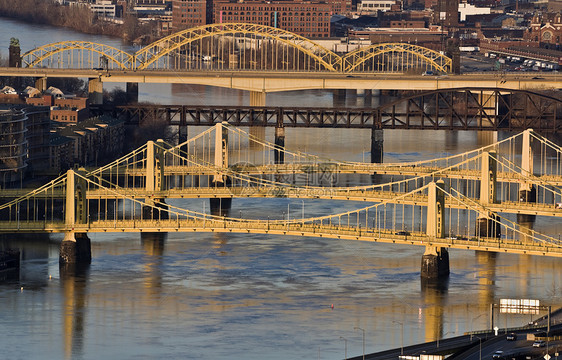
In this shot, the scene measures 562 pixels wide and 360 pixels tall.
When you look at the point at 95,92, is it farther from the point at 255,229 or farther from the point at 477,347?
the point at 477,347

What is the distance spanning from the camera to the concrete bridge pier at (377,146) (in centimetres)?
14062

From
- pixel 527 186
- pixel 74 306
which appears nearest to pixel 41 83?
pixel 527 186

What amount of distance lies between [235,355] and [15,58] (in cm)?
9459

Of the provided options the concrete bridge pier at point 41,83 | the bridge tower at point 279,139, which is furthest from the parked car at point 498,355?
the concrete bridge pier at point 41,83

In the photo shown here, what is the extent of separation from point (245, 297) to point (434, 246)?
36.0ft

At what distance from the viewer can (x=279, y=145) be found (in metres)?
146

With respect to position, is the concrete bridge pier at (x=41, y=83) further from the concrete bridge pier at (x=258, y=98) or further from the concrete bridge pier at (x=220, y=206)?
the concrete bridge pier at (x=220, y=206)

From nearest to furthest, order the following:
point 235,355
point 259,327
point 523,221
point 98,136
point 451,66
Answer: point 235,355 → point 259,327 → point 523,221 → point 98,136 → point 451,66

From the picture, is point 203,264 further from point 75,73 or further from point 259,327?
point 75,73

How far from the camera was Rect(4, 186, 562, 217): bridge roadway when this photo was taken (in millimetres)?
109188

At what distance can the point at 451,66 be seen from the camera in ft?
574

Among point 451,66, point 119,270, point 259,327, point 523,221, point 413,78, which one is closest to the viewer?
point 259,327

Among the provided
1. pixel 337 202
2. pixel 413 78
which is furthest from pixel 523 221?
pixel 413 78

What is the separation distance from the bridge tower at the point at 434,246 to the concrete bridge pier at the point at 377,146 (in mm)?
39972
